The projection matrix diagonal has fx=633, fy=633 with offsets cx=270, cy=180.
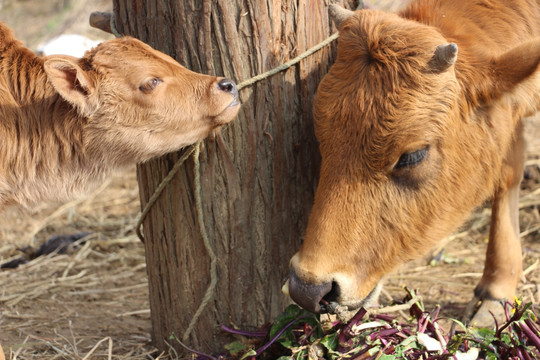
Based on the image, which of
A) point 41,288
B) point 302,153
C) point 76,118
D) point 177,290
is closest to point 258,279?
point 177,290

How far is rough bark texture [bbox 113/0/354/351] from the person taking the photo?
365 centimetres

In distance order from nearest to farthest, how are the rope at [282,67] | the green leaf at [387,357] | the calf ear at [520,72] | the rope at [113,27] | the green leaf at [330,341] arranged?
1. the green leaf at [387,357]
2. the green leaf at [330,341]
3. the calf ear at [520,72]
4. the rope at [282,67]
5. the rope at [113,27]

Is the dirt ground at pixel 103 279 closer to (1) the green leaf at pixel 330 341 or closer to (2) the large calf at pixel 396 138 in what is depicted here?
(1) the green leaf at pixel 330 341

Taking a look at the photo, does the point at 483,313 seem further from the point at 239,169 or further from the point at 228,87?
the point at 228,87

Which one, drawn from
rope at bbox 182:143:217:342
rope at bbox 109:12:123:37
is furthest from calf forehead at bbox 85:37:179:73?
rope at bbox 182:143:217:342

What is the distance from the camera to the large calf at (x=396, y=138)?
3.52 meters

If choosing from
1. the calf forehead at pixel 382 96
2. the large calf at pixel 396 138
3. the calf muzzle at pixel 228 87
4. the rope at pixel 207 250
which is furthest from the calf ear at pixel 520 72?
the rope at pixel 207 250

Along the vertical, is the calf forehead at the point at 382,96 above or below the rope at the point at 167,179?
above

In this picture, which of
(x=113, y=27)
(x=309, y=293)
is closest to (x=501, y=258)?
(x=309, y=293)

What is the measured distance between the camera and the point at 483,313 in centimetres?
463

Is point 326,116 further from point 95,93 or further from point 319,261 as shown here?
point 95,93

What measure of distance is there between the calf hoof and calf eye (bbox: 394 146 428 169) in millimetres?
1558

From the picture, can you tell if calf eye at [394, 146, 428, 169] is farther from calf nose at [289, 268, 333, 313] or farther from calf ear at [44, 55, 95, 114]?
calf ear at [44, 55, 95, 114]

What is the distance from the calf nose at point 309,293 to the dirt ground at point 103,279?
4.04ft
